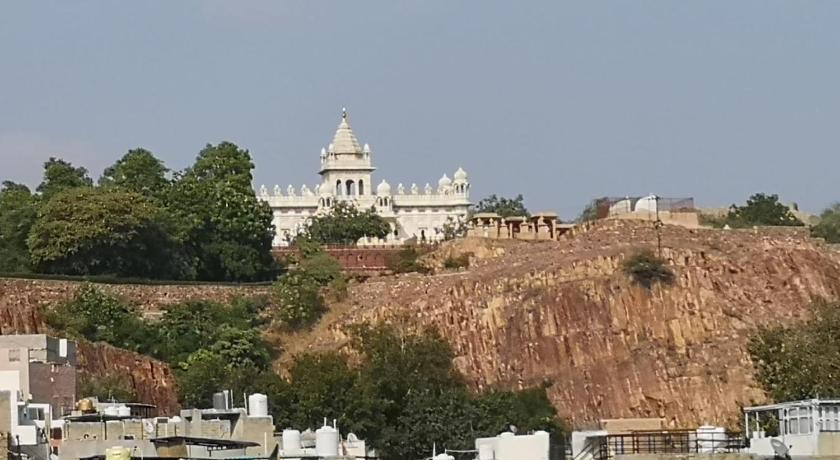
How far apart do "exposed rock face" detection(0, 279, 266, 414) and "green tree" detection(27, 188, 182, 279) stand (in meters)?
2.26

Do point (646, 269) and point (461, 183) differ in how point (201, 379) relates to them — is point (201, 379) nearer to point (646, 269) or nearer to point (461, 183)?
point (646, 269)

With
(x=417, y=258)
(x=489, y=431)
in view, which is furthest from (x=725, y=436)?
(x=417, y=258)

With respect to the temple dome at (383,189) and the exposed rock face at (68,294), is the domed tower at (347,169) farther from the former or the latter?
the exposed rock face at (68,294)

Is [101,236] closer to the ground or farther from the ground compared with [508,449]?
farther from the ground

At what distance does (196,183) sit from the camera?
9919cm

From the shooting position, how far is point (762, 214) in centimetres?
11925

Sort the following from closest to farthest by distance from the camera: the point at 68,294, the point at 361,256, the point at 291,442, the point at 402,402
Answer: the point at 291,442 < the point at 402,402 < the point at 68,294 < the point at 361,256

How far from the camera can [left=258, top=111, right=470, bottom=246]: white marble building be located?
506ft

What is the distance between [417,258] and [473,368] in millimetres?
11349

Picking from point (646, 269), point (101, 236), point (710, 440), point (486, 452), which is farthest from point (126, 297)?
point (710, 440)

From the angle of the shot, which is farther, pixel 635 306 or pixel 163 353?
pixel 635 306

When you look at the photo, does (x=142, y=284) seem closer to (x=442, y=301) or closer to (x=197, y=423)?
(x=442, y=301)

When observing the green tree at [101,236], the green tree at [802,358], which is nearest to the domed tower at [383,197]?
the green tree at [101,236]

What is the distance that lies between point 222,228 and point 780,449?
6659 cm
